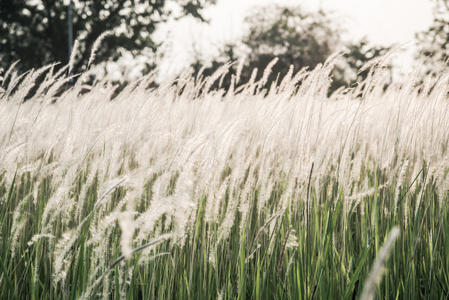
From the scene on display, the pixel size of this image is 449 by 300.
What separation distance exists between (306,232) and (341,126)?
0.41m

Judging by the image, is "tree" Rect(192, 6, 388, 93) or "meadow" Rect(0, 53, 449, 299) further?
"tree" Rect(192, 6, 388, 93)

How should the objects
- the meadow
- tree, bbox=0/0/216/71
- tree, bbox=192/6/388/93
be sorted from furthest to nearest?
1. tree, bbox=192/6/388/93
2. tree, bbox=0/0/216/71
3. the meadow

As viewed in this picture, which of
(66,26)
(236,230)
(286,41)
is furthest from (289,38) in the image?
(236,230)

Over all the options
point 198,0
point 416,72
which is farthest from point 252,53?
point 416,72

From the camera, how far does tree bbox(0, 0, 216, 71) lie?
55.7ft

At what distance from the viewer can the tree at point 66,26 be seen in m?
17.0

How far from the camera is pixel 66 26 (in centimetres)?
1734

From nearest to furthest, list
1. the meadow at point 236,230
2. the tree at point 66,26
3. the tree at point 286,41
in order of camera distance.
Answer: the meadow at point 236,230 < the tree at point 66,26 < the tree at point 286,41

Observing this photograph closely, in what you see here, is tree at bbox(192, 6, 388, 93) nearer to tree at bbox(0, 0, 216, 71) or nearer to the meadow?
tree at bbox(0, 0, 216, 71)

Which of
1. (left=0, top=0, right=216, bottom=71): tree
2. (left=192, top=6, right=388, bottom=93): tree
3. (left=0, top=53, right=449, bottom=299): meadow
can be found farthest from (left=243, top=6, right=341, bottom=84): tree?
(left=0, top=53, right=449, bottom=299): meadow

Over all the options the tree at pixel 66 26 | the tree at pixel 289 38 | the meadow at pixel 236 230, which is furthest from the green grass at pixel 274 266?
the tree at pixel 289 38

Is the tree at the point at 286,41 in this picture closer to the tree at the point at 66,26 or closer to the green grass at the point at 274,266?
the tree at the point at 66,26

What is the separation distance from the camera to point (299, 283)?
114cm

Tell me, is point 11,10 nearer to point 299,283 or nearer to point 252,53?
point 252,53
